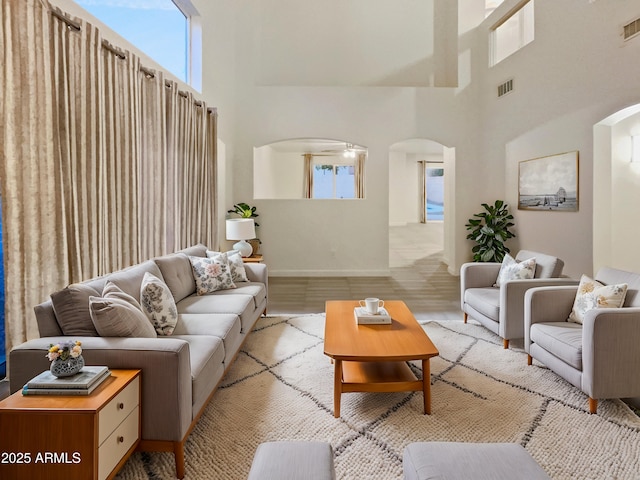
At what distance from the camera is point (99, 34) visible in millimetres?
3000

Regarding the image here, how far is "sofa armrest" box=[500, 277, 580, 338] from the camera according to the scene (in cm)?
351

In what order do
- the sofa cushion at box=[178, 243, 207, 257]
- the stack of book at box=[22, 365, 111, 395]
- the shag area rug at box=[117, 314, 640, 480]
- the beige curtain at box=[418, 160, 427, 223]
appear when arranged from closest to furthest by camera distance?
1. the stack of book at box=[22, 365, 111, 395]
2. the shag area rug at box=[117, 314, 640, 480]
3. the sofa cushion at box=[178, 243, 207, 257]
4. the beige curtain at box=[418, 160, 427, 223]

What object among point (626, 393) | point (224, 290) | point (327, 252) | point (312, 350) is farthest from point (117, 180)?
point (327, 252)

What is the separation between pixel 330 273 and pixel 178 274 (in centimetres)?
411

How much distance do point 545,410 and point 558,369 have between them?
0.37 metres

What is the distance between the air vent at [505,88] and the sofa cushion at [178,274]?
561 centimetres

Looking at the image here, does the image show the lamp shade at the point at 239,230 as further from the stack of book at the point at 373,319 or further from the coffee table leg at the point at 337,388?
the coffee table leg at the point at 337,388

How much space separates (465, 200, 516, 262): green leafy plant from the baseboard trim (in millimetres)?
1699

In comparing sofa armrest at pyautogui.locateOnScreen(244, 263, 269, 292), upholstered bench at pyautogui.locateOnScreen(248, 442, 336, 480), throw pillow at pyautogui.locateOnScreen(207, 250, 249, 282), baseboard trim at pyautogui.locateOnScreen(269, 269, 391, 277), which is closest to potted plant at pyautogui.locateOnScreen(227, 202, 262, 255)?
baseboard trim at pyautogui.locateOnScreen(269, 269, 391, 277)

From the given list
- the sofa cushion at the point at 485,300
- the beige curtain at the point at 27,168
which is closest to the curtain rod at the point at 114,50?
the beige curtain at the point at 27,168

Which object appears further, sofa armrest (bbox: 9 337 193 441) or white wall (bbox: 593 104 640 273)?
white wall (bbox: 593 104 640 273)

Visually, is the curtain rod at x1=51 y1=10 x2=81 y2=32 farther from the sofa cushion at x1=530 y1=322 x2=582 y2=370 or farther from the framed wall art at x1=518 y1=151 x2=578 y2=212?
the framed wall art at x1=518 y1=151 x2=578 y2=212

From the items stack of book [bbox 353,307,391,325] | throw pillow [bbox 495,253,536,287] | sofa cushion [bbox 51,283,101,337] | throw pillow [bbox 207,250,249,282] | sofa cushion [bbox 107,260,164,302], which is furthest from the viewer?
throw pillow [bbox 207,250,249,282]

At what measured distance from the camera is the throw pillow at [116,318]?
2.08 m
